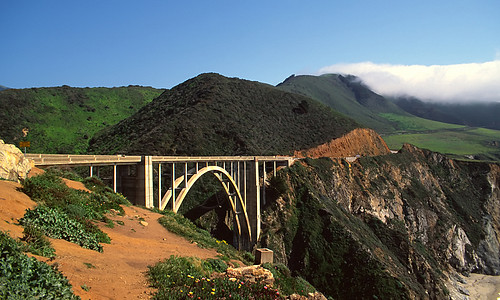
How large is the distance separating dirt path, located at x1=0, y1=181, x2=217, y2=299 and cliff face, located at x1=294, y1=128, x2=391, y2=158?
56.1 metres

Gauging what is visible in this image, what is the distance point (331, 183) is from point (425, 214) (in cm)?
2435

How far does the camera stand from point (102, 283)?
804cm

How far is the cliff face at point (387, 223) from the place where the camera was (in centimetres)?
4050

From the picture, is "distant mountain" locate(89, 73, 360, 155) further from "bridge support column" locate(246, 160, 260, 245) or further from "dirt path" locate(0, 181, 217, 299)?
"dirt path" locate(0, 181, 217, 299)

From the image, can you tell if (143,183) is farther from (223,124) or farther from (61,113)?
(61,113)

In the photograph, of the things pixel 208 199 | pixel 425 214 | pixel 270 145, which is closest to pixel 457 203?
pixel 425 214

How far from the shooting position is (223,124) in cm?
6925

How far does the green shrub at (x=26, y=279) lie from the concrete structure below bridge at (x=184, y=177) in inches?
389

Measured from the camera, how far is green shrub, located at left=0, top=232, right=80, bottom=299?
5666mm

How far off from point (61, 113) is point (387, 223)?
81.9 m

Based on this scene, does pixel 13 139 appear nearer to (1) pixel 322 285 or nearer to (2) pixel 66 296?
(1) pixel 322 285

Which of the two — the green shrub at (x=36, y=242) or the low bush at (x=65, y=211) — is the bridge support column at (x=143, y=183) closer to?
the low bush at (x=65, y=211)

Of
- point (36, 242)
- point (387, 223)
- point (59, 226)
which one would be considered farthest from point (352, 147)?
point (36, 242)

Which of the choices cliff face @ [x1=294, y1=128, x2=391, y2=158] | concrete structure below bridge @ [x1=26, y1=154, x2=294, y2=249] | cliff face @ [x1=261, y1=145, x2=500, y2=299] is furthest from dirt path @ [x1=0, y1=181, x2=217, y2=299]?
cliff face @ [x1=294, y1=128, x2=391, y2=158]
